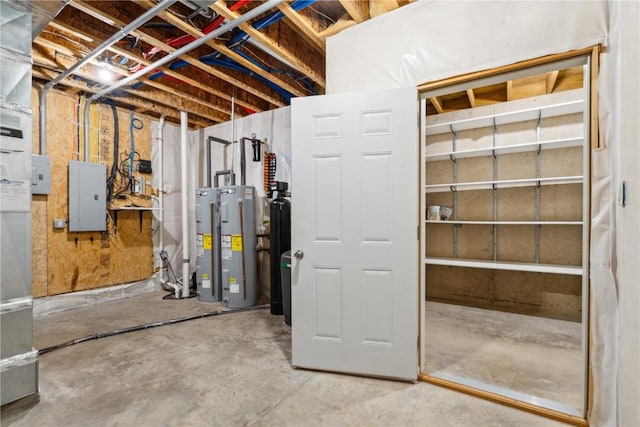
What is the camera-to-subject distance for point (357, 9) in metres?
2.23

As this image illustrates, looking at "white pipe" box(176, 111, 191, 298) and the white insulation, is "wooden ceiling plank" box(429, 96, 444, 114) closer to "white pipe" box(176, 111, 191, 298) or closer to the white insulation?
the white insulation

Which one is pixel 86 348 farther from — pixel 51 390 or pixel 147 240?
pixel 147 240

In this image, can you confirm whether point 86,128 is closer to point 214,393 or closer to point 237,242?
point 237,242

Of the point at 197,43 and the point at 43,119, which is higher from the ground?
the point at 197,43

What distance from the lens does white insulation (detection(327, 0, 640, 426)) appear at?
1.29 m

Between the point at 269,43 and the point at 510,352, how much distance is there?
11.4 feet

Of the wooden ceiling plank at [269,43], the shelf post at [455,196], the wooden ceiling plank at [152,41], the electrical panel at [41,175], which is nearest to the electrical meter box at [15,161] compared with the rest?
the wooden ceiling plank at [152,41]

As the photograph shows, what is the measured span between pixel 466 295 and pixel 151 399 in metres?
3.67

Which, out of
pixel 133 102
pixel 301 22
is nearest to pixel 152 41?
pixel 301 22

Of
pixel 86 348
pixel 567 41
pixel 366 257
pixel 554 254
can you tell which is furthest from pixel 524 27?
pixel 86 348

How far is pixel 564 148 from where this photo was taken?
331cm

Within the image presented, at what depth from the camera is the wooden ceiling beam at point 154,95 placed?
3098 millimetres

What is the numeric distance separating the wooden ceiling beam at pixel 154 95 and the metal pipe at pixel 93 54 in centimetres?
13

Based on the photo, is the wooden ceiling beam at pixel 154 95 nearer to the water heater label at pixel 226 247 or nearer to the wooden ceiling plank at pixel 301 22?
the water heater label at pixel 226 247
